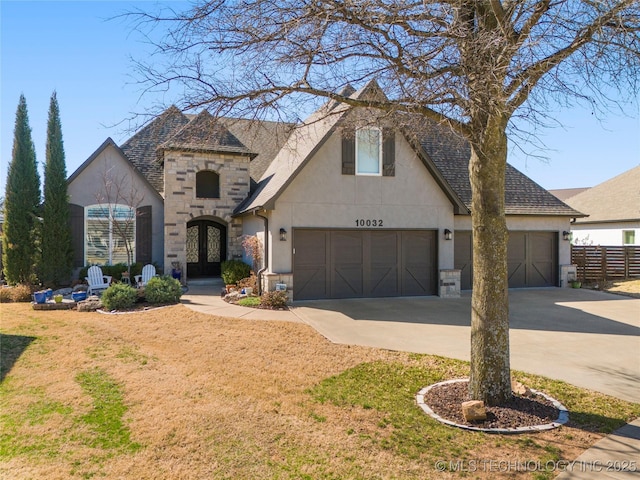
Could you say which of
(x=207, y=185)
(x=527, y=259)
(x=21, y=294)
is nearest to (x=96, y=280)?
(x=21, y=294)

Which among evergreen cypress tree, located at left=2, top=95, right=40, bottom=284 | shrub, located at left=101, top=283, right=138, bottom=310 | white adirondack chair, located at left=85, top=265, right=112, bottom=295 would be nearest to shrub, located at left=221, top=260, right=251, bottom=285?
shrub, located at left=101, top=283, right=138, bottom=310

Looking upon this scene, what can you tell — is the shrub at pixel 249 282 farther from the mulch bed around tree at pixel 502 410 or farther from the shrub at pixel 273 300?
the mulch bed around tree at pixel 502 410

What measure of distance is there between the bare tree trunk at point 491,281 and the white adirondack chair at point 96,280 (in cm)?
1269

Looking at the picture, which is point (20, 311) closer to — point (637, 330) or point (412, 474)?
point (412, 474)

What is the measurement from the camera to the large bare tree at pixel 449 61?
4.96m

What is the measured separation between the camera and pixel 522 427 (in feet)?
15.6

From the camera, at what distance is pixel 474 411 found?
4.89m

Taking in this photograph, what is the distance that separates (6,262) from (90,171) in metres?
4.31

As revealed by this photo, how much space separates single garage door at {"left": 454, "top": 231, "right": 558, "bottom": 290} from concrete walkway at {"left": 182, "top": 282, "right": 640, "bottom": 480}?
1181 mm

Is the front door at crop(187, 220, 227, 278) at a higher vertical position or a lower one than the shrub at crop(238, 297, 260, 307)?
higher

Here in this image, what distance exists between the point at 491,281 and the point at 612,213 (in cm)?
2392

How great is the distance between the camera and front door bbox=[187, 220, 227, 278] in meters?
18.4

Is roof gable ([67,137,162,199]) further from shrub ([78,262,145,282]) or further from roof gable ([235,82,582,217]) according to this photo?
roof gable ([235,82,582,217])

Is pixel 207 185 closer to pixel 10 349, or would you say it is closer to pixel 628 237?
pixel 10 349
